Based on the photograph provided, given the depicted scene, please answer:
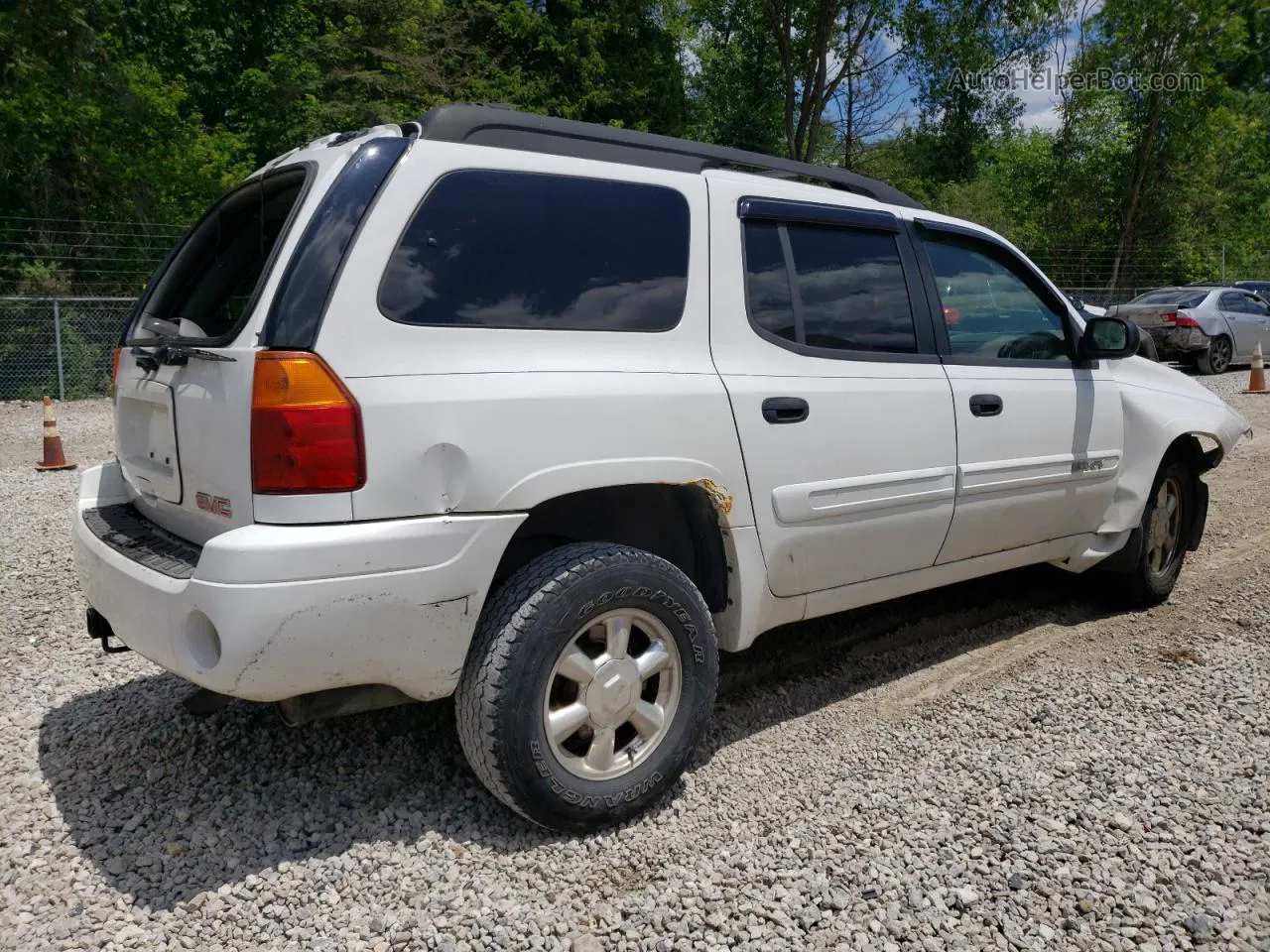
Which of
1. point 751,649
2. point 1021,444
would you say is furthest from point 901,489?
point 751,649

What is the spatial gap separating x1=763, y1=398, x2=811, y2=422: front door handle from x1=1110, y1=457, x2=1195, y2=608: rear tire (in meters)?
2.31

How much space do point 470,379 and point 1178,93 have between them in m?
29.4

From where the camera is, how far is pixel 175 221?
18953 mm

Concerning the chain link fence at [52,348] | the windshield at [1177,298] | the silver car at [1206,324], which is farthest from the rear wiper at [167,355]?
the windshield at [1177,298]

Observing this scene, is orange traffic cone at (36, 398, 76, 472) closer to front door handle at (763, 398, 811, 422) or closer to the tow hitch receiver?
the tow hitch receiver

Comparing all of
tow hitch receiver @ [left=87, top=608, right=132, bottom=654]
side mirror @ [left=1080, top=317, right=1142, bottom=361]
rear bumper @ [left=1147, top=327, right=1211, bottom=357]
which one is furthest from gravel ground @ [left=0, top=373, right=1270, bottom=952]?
rear bumper @ [left=1147, top=327, right=1211, bottom=357]

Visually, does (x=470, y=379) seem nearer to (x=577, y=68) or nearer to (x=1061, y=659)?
(x=1061, y=659)

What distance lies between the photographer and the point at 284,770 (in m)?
3.28

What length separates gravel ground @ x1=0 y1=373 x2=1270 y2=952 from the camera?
2.50m

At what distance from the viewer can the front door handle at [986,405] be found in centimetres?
385

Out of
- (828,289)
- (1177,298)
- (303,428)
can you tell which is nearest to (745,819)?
(303,428)

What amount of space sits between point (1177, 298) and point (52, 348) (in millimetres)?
18208

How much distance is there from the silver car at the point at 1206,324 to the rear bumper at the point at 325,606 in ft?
52.3

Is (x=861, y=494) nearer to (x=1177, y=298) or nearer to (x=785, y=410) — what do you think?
(x=785, y=410)
